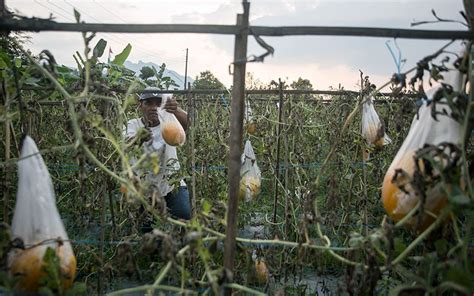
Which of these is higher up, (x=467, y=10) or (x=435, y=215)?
(x=467, y=10)

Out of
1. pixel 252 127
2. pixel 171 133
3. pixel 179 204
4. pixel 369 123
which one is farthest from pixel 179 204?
pixel 369 123

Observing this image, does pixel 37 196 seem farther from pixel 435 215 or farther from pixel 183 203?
pixel 183 203

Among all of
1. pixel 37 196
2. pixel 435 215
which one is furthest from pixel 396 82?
pixel 37 196

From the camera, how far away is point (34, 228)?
1446 mm

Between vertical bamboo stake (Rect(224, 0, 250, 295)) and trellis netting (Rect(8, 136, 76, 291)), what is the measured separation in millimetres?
536

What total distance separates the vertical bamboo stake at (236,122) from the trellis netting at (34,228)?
1.76ft

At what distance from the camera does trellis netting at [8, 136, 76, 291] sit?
4.58 feet


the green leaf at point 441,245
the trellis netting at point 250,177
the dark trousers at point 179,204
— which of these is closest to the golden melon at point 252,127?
the trellis netting at point 250,177

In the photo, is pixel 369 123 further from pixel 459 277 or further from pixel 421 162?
pixel 459 277

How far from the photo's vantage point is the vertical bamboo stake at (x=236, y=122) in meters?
1.36

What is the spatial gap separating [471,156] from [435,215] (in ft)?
0.74

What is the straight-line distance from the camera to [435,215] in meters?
1.39

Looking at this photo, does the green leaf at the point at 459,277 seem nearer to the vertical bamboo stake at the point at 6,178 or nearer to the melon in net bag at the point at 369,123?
the vertical bamboo stake at the point at 6,178

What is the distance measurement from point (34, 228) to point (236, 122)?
2.45 ft
